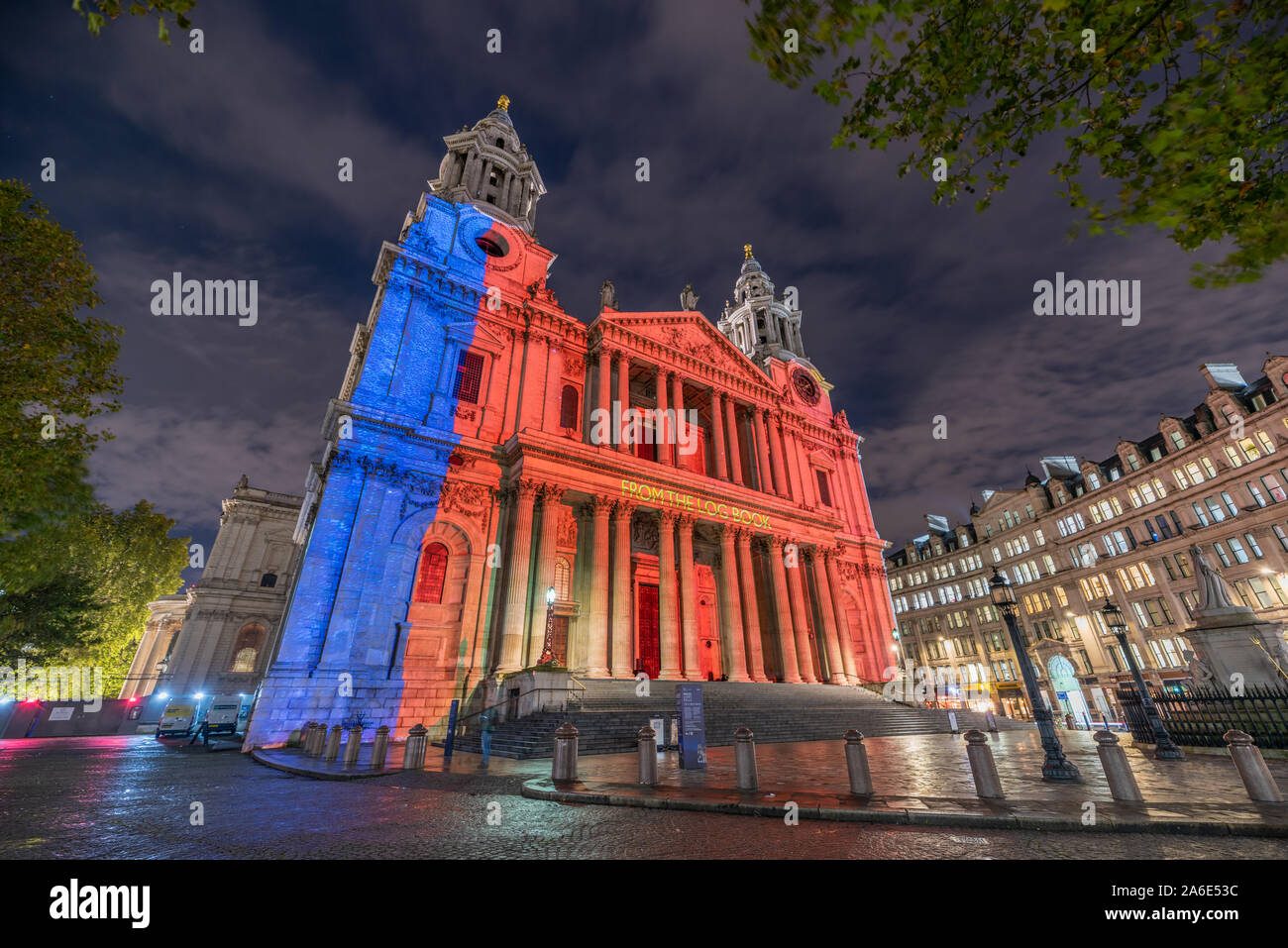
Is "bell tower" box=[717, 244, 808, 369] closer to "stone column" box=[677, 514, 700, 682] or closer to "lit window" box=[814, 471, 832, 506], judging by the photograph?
"lit window" box=[814, 471, 832, 506]

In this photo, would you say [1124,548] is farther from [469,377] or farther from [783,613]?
[469,377]

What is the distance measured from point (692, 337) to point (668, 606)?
1688cm

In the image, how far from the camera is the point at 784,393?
35281 mm

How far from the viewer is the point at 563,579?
22438 millimetres

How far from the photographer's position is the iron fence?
31.7ft

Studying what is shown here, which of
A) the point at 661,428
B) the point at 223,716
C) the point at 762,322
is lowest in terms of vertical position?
the point at 223,716

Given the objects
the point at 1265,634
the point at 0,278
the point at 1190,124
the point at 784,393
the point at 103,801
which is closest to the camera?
the point at 1190,124

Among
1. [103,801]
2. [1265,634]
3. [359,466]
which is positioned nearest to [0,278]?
[359,466]

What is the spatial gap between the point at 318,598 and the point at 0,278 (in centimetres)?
1159

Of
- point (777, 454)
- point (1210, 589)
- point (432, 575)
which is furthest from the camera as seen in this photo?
point (777, 454)

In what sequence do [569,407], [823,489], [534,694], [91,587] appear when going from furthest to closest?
[823,489], [569,407], [91,587], [534,694]

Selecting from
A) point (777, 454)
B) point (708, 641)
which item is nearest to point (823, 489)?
point (777, 454)

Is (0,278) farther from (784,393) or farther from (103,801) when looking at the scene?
(784,393)

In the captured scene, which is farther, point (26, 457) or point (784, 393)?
point (784, 393)
